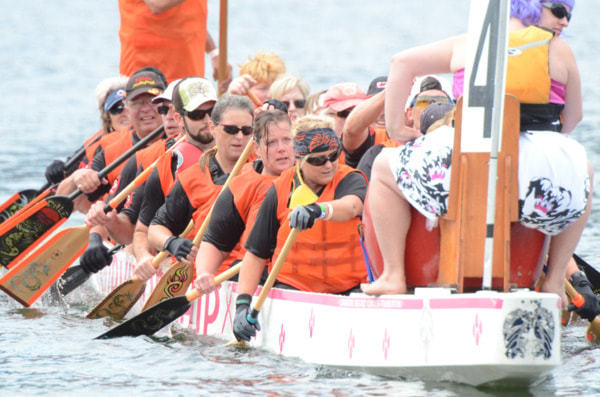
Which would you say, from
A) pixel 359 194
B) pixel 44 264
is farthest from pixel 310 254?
pixel 44 264

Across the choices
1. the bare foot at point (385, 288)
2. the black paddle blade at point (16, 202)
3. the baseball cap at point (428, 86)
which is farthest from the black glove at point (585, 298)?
the black paddle blade at point (16, 202)

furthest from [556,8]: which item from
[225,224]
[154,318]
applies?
[154,318]

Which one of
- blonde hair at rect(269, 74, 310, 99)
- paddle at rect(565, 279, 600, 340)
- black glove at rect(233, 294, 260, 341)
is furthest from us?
blonde hair at rect(269, 74, 310, 99)

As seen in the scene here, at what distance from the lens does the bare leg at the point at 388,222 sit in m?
5.69

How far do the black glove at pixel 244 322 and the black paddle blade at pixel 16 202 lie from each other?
5177mm

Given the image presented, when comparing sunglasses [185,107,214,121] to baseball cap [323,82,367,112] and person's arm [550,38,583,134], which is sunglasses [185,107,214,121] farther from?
person's arm [550,38,583,134]

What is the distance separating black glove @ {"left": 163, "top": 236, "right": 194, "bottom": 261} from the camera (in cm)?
773

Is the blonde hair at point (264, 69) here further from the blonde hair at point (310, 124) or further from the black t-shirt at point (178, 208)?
the blonde hair at point (310, 124)

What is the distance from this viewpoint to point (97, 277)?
974 centimetres

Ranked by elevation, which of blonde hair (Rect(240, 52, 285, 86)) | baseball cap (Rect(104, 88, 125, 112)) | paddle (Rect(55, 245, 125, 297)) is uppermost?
blonde hair (Rect(240, 52, 285, 86))

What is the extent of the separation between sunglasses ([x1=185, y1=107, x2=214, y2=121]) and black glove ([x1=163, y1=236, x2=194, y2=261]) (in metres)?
0.98

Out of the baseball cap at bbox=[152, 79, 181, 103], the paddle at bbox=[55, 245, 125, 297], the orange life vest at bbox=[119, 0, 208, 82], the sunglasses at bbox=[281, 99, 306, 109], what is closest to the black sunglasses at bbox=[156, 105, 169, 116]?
the baseball cap at bbox=[152, 79, 181, 103]

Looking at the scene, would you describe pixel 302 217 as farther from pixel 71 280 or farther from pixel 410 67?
pixel 71 280

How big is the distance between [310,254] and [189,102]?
6.97ft
